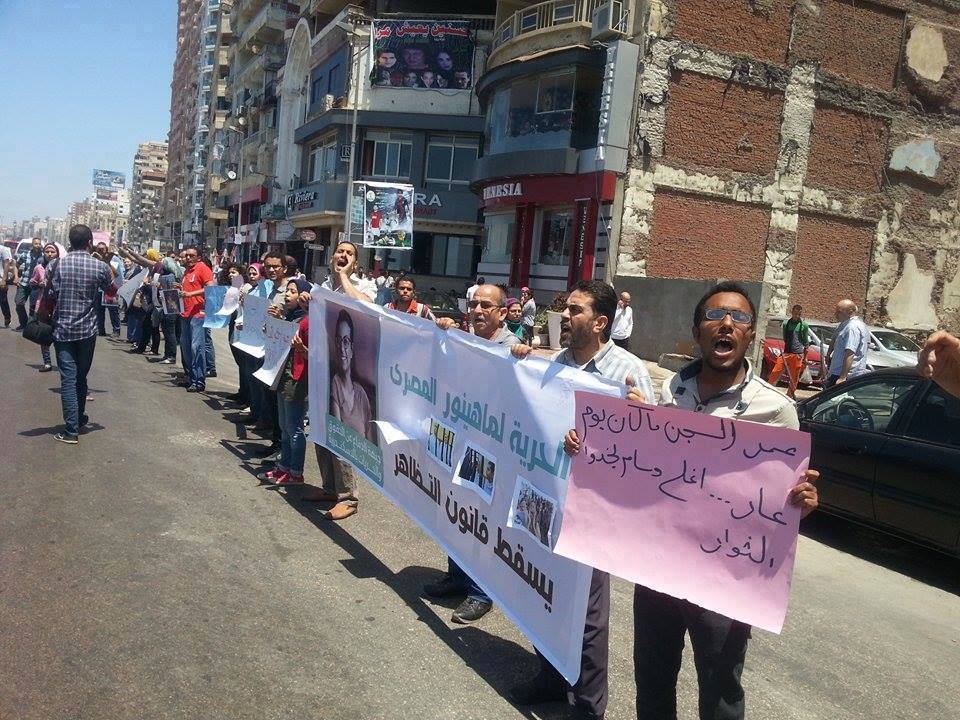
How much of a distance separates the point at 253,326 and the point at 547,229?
754 inches

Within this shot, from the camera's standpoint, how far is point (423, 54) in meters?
38.0

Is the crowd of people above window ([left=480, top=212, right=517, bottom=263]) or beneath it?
beneath

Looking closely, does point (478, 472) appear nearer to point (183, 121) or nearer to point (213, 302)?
point (213, 302)

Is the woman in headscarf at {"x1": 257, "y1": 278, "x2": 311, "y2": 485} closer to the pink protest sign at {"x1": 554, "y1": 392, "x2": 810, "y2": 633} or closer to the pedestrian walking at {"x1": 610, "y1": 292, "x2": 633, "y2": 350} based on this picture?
the pink protest sign at {"x1": 554, "y1": 392, "x2": 810, "y2": 633}

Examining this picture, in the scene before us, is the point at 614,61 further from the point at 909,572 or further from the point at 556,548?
the point at 556,548

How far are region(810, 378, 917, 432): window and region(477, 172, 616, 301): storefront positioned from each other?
16.8m

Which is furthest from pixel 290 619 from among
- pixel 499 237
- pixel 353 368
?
pixel 499 237

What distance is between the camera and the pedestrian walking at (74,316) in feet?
24.7

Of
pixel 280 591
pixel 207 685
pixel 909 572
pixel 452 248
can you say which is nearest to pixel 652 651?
pixel 207 685

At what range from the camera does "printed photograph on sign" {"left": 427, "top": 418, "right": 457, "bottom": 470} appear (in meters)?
4.47

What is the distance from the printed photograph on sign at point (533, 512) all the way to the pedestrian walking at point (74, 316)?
5.46 metres

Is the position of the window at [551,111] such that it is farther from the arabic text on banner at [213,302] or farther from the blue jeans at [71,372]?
the blue jeans at [71,372]

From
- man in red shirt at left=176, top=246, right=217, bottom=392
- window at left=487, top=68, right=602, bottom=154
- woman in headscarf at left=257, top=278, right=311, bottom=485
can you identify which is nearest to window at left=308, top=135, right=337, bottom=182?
window at left=487, top=68, right=602, bottom=154

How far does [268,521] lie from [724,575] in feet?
12.7
